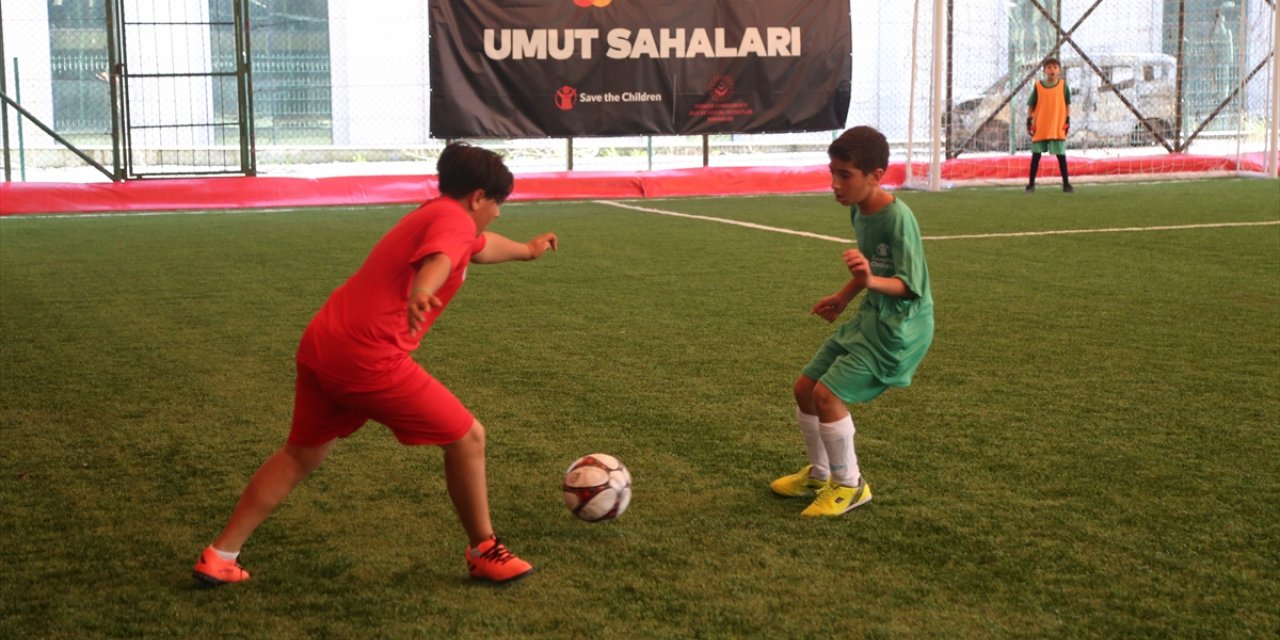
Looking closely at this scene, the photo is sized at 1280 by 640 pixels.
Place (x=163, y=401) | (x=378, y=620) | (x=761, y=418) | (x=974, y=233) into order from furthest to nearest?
(x=974, y=233) < (x=163, y=401) < (x=761, y=418) < (x=378, y=620)

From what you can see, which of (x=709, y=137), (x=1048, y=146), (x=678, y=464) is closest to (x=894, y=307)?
(x=678, y=464)

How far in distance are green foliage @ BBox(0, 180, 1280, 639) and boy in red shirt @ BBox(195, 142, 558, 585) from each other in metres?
0.14

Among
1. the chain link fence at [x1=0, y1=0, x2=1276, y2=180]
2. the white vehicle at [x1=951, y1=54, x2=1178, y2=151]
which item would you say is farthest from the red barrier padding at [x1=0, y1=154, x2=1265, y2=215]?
→ the white vehicle at [x1=951, y1=54, x2=1178, y2=151]

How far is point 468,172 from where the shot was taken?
3102mm

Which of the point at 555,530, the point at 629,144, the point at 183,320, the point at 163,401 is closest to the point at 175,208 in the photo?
the point at 629,144

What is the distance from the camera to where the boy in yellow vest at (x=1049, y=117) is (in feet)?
50.4

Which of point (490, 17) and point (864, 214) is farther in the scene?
point (490, 17)

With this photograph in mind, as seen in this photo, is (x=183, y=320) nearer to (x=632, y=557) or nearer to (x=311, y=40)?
(x=632, y=557)

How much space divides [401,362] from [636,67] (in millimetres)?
12885

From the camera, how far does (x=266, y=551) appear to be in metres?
3.56

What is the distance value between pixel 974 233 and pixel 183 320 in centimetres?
618

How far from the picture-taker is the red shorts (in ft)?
10.3

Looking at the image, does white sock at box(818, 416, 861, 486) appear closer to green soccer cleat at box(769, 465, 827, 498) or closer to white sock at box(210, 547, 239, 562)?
green soccer cleat at box(769, 465, 827, 498)

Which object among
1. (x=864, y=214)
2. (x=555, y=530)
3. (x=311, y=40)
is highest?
(x=311, y=40)
